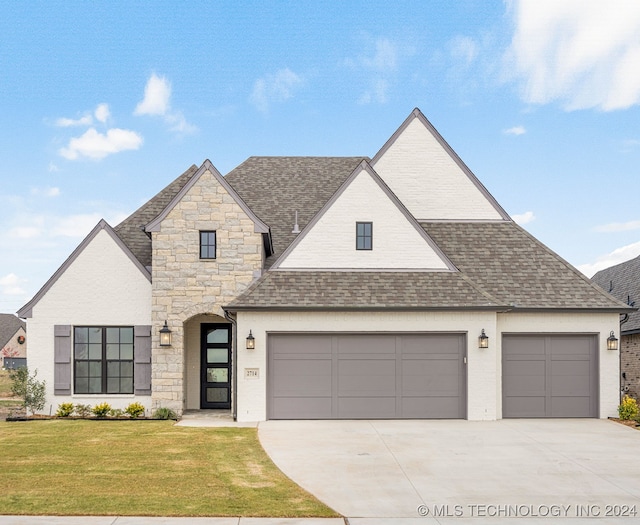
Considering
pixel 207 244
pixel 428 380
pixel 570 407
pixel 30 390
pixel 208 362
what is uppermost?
pixel 207 244

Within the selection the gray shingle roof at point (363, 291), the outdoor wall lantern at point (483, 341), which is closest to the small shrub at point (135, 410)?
the gray shingle roof at point (363, 291)

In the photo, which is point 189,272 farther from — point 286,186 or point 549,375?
point 549,375

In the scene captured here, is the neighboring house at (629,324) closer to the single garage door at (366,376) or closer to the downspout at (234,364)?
the single garage door at (366,376)

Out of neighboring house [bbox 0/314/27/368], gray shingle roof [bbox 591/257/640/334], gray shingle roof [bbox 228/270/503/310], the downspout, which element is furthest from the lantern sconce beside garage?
neighboring house [bbox 0/314/27/368]

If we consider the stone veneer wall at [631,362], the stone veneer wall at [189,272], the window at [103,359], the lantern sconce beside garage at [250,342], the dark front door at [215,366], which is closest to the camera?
the lantern sconce beside garage at [250,342]

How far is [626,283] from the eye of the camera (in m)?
27.8

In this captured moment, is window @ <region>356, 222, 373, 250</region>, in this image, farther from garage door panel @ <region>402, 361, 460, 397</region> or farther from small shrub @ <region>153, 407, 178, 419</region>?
small shrub @ <region>153, 407, 178, 419</region>

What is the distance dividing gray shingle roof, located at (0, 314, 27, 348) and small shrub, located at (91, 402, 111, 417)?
135ft

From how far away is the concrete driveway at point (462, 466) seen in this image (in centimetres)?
877

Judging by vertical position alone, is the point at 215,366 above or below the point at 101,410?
above

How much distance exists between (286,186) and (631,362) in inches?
548

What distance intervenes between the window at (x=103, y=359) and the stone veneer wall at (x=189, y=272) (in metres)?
1.02

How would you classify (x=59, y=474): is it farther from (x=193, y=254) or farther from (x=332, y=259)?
(x=332, y=259)

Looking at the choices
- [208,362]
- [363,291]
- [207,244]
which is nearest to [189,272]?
[207,244]
